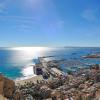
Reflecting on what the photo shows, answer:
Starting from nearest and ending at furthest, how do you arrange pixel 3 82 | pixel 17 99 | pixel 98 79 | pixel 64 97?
pixel 3 82, pixel 17 99, pixel 64 97, pixel 98 79

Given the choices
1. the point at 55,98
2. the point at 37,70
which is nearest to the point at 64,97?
the point at 55,98

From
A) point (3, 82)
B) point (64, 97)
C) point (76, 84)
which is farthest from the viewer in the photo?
point (76, 84)

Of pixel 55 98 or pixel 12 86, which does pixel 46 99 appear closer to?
pixel 55 98

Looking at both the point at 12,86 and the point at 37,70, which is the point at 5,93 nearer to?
the point at 12,86

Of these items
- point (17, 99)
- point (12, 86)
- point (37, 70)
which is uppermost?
point (12, 86)

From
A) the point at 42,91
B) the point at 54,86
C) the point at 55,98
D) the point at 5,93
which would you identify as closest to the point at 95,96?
the point at 55,98

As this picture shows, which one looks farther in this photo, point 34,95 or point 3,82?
point 34,95

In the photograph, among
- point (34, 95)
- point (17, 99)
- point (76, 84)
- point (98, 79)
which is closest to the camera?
point (17, 99)

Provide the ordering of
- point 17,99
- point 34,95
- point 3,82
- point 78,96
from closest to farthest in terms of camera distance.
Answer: point 3,82 → point 17,99 → point 78,96 → point 34,95

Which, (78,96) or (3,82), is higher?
(3,82)
